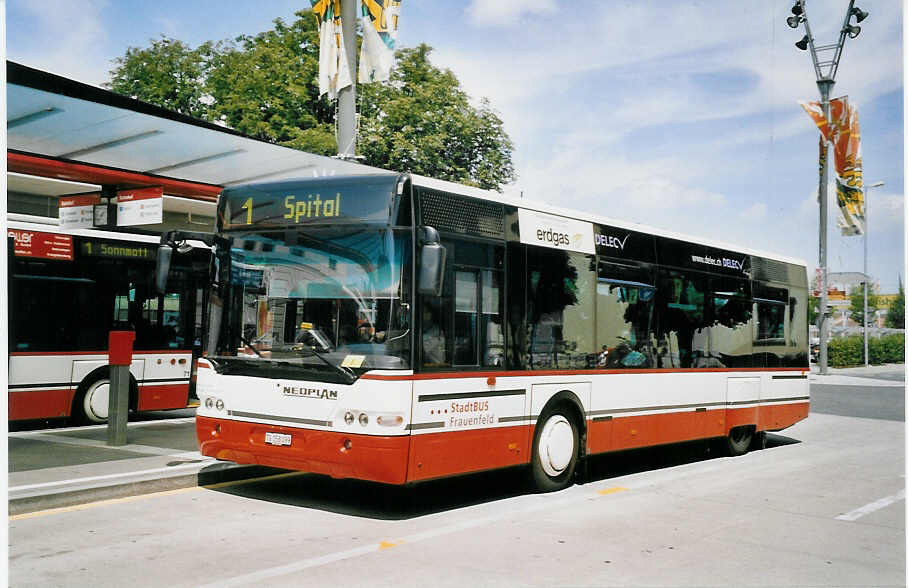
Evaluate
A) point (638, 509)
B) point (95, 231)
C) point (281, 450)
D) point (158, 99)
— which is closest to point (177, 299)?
point (95, 231)

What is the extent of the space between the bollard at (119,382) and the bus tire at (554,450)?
16.8 feet

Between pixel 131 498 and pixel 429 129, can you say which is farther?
pixel 429 129

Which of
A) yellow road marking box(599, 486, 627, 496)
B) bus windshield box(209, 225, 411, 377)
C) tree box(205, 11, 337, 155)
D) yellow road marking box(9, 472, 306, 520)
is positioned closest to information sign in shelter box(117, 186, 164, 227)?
yellow road marking box(9, 472, 306, 520)

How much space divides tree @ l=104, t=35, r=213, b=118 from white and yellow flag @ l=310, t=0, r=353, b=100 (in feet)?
92.1

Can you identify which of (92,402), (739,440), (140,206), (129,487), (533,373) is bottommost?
(129,487)

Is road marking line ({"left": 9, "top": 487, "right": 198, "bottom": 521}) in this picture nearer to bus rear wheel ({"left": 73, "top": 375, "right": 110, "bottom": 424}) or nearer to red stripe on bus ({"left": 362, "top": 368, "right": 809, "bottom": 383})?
red stripe on bus ({"left": 362, "top": 368, "right": 809, "bottom": 383})

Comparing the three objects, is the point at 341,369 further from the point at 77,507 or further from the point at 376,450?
the point at 77,507

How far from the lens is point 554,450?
10.1 m

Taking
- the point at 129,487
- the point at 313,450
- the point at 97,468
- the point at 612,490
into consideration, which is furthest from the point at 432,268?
the point at 97,468

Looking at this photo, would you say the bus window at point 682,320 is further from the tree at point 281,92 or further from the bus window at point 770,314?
the tree at point 281,92

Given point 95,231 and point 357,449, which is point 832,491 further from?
point 95,231

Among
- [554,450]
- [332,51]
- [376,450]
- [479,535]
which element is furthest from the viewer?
Answer: [332,51]

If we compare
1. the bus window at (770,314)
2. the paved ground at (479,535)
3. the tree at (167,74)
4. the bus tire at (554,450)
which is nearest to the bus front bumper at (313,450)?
the paved ground at (479,535)

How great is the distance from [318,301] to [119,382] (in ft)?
14.3
